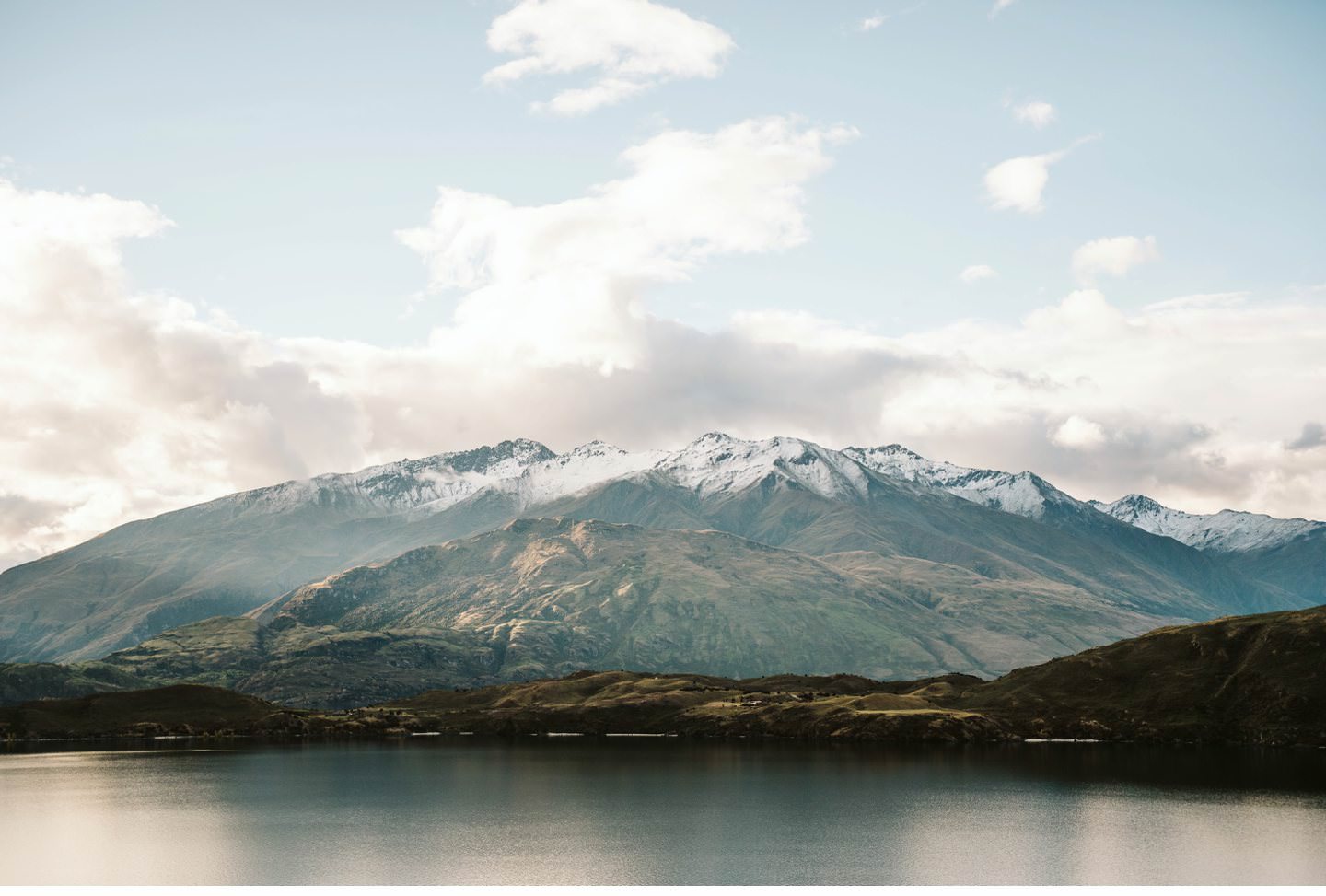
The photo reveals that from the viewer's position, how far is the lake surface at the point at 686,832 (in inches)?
4508

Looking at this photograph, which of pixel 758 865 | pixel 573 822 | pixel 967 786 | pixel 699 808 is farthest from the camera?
pixel 967 786

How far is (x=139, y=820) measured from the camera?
6142 inches

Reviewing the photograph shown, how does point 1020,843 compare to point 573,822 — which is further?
point 573,822

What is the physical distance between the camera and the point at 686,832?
459 feet

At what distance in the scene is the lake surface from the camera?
376ft

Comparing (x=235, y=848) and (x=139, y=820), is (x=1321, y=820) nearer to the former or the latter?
(x=235, y=848)

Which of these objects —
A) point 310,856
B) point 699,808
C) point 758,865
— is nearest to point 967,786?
point 699,808

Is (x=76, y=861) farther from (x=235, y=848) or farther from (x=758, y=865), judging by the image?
(x=758, y=865)

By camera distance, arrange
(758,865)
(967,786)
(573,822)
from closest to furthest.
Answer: (758,865), (573,822), (967,786)

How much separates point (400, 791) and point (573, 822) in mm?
51113

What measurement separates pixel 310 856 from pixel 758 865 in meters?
49.3

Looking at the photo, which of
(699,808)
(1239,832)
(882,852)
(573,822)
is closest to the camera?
(882,852)

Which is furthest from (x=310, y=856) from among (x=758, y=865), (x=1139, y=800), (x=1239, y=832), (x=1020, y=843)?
(x=1139, y=800)

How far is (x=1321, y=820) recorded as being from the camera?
472 ft
